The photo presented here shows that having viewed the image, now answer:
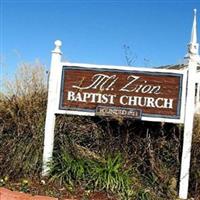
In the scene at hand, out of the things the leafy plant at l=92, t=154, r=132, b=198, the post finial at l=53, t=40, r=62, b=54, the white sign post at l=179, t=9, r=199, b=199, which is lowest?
the leafy plant at l=92, t=154, r=132, b=198

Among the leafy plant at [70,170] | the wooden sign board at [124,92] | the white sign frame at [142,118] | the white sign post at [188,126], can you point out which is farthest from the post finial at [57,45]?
the white sign post at [188,126]

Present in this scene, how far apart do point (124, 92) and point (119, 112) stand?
0.34 metres

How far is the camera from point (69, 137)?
304 inches

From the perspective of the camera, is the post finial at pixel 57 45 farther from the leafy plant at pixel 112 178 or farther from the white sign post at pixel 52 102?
the leafy plant at pixel 112 178

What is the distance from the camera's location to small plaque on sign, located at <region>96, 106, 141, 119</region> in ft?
24.7

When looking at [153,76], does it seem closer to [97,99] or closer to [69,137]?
[97,99]

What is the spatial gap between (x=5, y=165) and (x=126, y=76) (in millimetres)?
2376

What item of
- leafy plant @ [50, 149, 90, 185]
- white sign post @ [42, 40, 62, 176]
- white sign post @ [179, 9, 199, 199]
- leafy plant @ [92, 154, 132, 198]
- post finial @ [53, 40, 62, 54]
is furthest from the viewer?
post finial @ [53, 40, 62, 54]

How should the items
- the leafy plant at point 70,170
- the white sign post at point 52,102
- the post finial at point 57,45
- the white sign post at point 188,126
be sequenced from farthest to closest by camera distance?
the post finial at point 57,45 < the white sign post at point 52,102 < the white sign post at point 188,126 < the leafy plant at point 70,170

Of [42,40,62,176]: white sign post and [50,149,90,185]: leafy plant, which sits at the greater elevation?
[42,40,62,176]: white sign post

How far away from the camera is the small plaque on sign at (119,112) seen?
7.53 meters

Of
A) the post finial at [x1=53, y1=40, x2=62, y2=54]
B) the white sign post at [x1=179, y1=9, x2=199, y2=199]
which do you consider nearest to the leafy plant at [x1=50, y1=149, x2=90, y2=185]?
the white sign post at [x1=179, y1=9, x2=199, y2=199]

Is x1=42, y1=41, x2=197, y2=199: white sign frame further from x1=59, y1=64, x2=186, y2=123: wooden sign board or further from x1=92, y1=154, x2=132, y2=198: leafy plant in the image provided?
x1=92, y1=154, x2=132, y2=198: leafy plant

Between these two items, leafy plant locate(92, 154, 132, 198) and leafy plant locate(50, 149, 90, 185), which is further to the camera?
leafy plant locate(50, 149, 90, 185)
